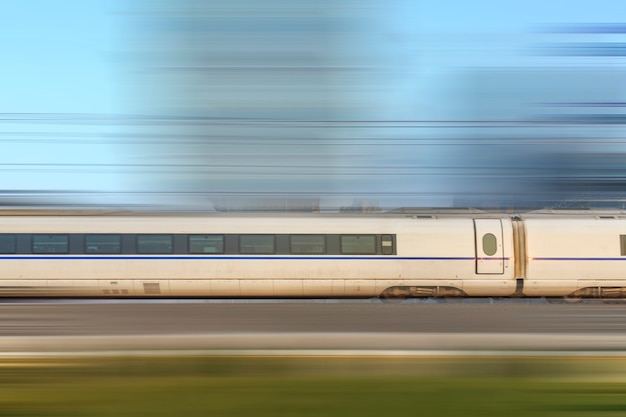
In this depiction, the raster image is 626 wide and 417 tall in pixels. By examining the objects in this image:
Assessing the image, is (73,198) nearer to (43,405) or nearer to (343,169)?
(43,405)

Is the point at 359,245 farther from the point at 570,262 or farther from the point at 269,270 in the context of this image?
the point at 570,262

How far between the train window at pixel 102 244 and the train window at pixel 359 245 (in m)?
3.56

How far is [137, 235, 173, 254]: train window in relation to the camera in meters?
8.47

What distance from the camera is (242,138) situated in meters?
1.77

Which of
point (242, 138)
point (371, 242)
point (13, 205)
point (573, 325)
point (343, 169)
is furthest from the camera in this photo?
point (371, 242)

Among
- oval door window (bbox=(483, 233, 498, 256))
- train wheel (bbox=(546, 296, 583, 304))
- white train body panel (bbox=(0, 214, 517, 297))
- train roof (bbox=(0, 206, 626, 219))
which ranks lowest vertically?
train wheel (bbox=(546, 296, 583, 304))

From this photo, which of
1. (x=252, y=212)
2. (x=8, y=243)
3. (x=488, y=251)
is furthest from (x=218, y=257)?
(x=252, y=212)

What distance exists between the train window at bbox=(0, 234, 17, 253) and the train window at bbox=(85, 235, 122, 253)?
1.11m

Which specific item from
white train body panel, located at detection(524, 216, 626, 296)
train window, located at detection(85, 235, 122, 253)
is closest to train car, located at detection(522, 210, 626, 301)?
white train body panel, located at detection(524, 216, 626, 296)

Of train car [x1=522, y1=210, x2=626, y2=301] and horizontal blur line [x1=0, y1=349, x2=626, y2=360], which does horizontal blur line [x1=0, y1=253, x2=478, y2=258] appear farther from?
horizontal blur line [x1=0, y1=349, x2=626, y2=360]

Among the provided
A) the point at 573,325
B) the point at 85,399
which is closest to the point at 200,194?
the point at 85,399

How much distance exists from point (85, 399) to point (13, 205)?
0.80 m

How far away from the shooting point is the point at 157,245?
8.62 meters

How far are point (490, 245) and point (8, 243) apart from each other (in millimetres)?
7647
